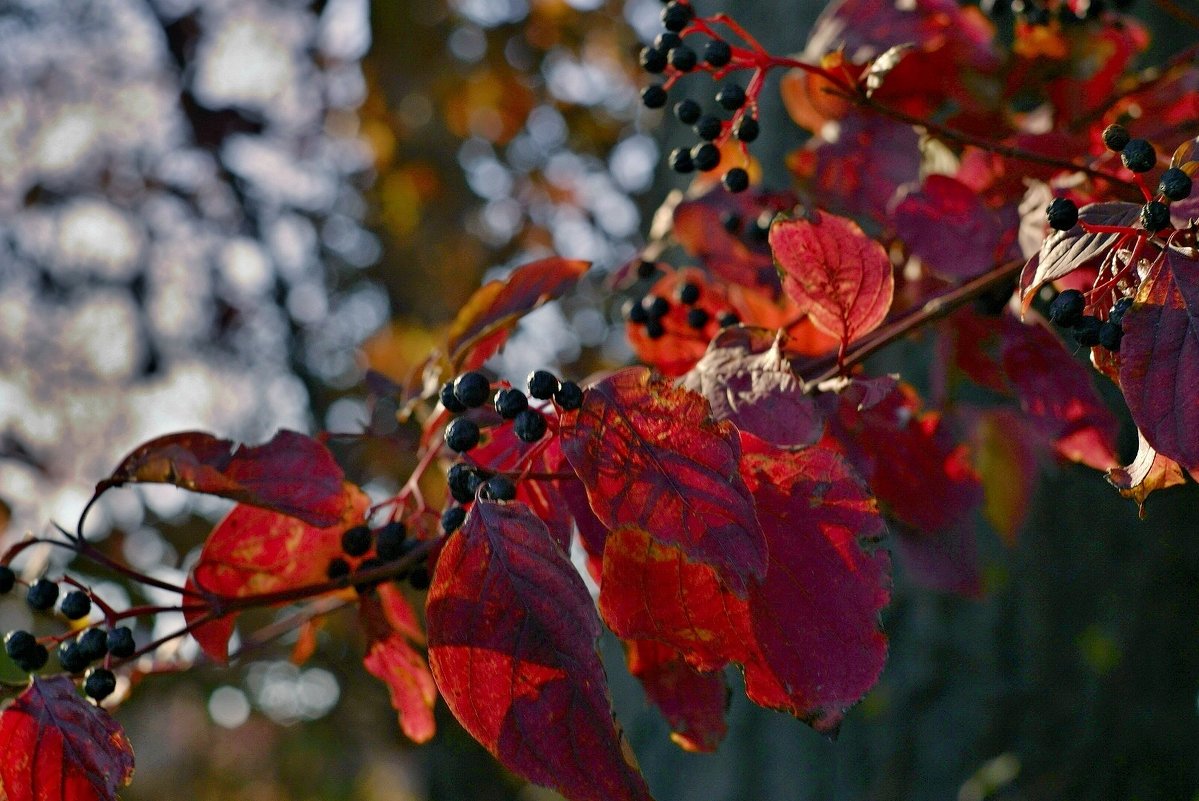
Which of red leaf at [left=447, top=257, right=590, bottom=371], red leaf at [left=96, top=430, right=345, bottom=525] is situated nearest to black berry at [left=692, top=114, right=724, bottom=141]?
red leaf at [left=447, top=257, right=590, bottom=371]

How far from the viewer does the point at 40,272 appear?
471 centimetres

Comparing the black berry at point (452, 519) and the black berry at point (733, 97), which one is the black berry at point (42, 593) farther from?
the black berry at point (733, 97)

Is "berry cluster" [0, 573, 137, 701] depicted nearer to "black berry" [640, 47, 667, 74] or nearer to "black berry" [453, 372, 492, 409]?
"black berry" [453, 372, 492, 409]

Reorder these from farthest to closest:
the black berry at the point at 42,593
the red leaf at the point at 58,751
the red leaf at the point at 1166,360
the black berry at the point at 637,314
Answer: the black berry at the point at 637,314 < the black berry at the point at 42,593 < the red leaf at the point at 58,751 < the red leaf at the point at 1166,360

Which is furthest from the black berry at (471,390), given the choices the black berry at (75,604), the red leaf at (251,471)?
the black berry at (75,604)

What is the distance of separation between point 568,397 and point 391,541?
27 cm

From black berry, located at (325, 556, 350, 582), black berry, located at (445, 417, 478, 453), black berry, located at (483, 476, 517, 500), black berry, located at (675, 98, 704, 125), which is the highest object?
black berry, located at (675, 98, 704, 125)

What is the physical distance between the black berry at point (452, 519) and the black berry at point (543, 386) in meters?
0.12

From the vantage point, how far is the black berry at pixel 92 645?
769mm

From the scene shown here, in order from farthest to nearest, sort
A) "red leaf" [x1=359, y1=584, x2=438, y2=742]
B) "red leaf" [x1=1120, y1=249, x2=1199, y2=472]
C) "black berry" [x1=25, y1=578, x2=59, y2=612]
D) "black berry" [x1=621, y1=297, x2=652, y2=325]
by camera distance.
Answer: "black berry" [x1=621, y1=297, x2=652, y2=325] → "red leaf" [x1=359, y1=584, x2=438, y2=742] → "black berry" [x1=25, y1=578, x2=59, y2=612] → "red leaf" [x1=1120, y1=249, x2=1199, y2=472]

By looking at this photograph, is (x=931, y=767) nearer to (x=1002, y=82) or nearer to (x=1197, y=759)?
(x=1197, y=759)

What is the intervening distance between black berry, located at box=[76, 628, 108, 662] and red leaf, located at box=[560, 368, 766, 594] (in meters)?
0.42

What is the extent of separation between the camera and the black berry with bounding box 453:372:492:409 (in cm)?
71

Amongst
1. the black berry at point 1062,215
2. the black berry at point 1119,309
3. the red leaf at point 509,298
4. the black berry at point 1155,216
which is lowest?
the red leaf at point 509,298
